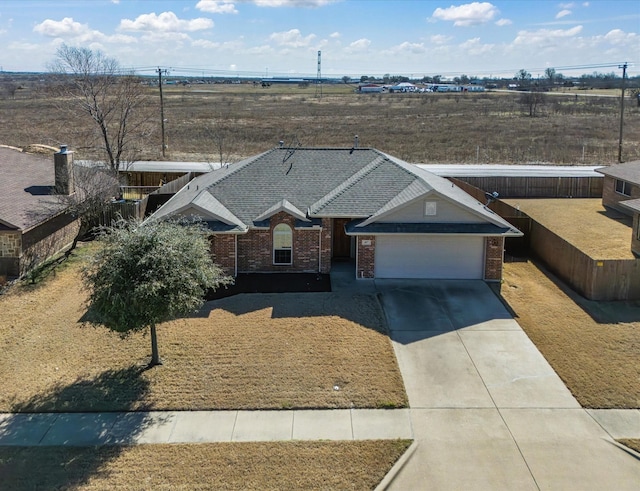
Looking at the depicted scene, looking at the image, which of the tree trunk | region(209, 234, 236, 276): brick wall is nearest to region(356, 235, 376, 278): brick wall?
region(209, 234, 236, 276): brick wall

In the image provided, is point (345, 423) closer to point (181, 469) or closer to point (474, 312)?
point (181, 469)

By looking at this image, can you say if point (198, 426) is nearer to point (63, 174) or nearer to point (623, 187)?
point (63, 174)

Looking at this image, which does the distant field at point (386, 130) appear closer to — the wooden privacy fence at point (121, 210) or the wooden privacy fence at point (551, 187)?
the wooden privacy fence at point (551, 187)

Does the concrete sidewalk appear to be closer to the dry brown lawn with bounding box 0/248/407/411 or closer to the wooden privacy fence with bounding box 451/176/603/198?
the dry brown lawn with bounding box 0/248/407/411

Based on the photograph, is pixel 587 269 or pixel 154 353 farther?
pixel 587 269

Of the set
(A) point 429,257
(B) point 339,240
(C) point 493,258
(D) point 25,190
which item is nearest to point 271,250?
(B) point 339,240
